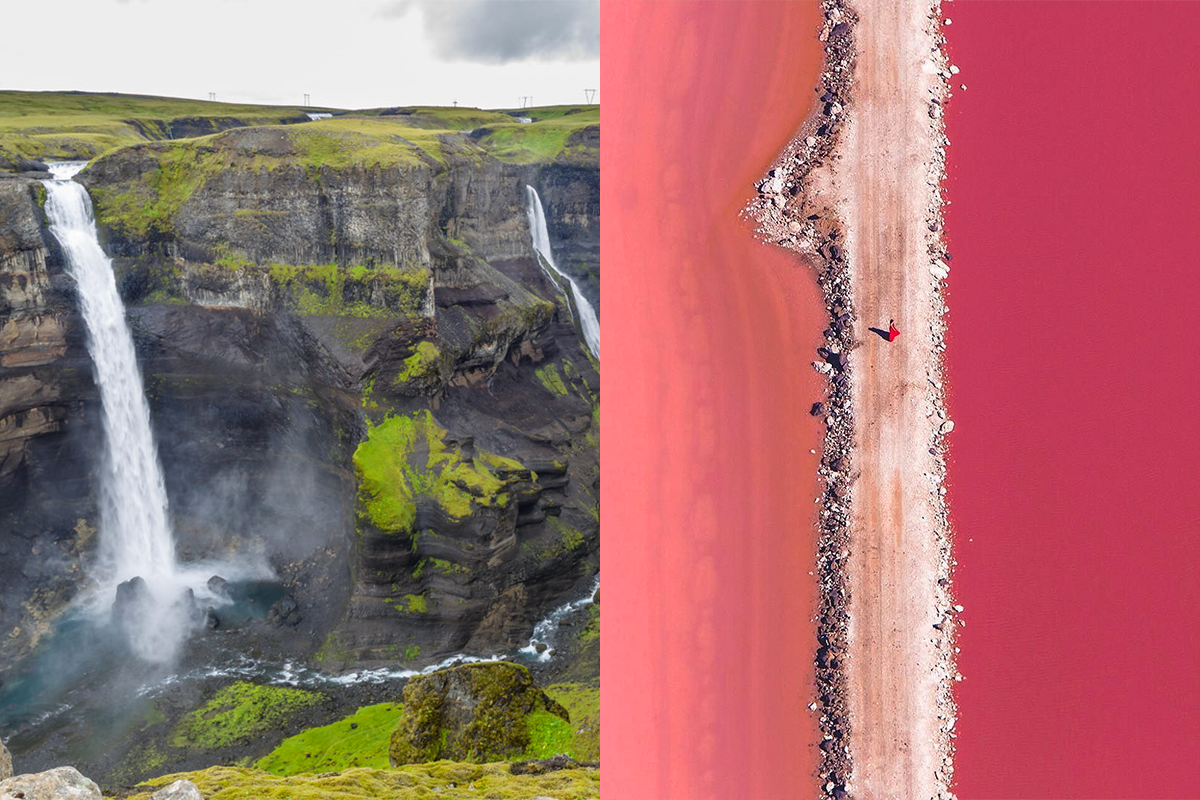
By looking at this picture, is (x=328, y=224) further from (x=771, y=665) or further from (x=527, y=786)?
(x=771, y=665)

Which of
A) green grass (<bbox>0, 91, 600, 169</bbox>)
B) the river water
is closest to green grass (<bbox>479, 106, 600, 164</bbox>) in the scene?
green grass (<bbox>0, 91, 600, 169</bbox>)

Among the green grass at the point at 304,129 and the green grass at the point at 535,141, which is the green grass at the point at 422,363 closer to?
the green grass at the point at 304,129

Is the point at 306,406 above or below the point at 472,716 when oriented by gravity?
above

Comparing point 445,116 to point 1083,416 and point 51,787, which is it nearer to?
point 51,787

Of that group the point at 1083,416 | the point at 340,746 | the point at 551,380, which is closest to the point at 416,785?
the point at 1083,416

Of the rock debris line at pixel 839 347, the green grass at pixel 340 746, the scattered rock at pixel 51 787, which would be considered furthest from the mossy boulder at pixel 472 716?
the rock debris line at pixel 839 347

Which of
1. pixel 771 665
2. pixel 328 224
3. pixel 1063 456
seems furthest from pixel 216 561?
pixel 1063 456
